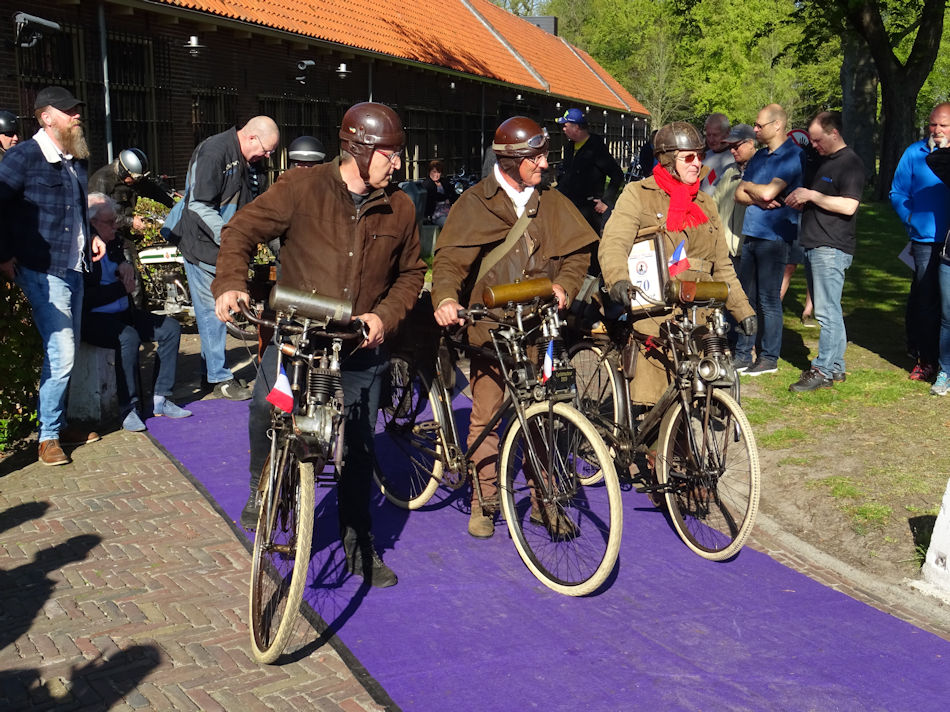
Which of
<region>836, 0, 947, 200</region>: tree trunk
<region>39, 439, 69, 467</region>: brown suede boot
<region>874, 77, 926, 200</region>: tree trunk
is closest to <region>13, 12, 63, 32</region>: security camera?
<region>39, 439, 69, 467</region>: brown suede boot

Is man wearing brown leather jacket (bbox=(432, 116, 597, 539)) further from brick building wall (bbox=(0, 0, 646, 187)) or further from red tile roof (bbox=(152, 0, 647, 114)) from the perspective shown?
red tile roof (bbox=(152, 0, 647, 114))

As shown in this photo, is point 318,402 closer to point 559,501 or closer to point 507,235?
point 559,501

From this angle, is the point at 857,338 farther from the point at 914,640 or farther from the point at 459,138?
the point at 459,138

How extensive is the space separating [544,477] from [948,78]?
234 ft

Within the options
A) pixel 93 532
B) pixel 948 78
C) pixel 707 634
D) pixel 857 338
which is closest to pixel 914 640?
pixel 707 634

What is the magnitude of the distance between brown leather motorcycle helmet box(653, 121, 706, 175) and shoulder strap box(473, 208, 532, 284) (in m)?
0.93

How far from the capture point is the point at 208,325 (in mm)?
8203

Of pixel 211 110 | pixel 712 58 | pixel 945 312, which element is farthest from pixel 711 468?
pixel 712 58

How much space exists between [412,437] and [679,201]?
1961 millimetres

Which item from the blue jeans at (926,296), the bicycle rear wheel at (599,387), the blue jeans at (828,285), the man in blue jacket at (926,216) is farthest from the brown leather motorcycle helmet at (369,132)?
the blue jeans at (926,296)

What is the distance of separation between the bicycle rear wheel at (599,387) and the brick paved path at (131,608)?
A: 2026 millimetres

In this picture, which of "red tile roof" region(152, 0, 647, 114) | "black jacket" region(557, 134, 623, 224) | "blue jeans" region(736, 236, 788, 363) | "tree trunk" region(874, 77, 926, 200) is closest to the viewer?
"blue jeans" region(736, 236, 788, 363)

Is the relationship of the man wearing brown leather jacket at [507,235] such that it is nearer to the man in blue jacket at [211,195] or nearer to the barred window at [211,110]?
the man in blue jacket at [211,195]

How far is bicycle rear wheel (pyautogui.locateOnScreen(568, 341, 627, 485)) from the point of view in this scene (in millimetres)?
5734
